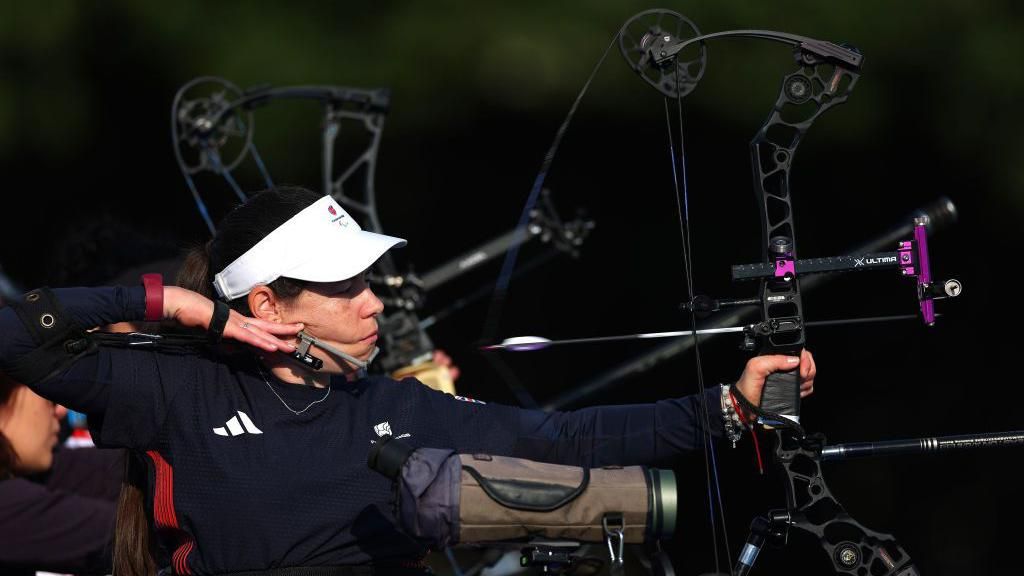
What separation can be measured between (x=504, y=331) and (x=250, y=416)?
4083mm

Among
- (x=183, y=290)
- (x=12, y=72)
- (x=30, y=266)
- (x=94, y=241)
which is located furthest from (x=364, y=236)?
(x=30, y=266)

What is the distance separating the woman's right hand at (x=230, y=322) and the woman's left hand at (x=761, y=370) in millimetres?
989

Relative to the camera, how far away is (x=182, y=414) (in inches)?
116

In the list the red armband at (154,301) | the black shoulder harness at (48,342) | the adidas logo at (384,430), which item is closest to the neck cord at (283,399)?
the adidas logo at (384,430)

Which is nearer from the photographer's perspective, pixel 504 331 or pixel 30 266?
pixel 504 331

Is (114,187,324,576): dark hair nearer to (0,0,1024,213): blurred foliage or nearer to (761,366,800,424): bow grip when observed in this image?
(761,366,800,424): bow grip

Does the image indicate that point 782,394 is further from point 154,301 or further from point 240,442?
point 154,301

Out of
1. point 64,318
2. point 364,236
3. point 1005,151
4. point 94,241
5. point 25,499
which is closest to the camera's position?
point 64,318

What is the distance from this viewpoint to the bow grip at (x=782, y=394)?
295 cm

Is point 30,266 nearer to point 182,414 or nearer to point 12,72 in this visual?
point 12,72

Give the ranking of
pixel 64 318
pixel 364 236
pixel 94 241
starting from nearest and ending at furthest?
pixel 64 318 < pixel 364 236 < pixel 94 241

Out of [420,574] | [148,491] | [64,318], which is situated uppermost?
[64,318]

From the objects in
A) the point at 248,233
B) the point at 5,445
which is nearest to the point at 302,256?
the point at 248,233

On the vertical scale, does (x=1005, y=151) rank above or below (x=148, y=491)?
above
